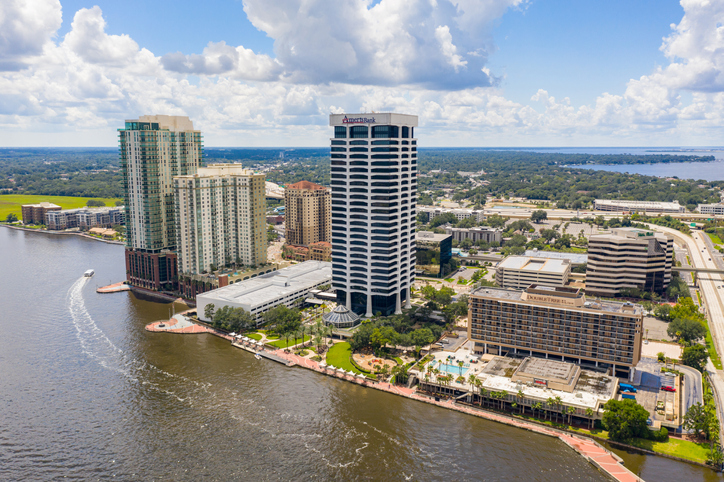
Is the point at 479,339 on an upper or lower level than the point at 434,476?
upper

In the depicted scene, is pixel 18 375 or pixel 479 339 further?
pixel 479 339

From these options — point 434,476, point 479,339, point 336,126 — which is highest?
point 336,126

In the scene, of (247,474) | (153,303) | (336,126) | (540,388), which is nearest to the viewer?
(247,474)

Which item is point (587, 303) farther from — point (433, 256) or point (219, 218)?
point (219, 218)

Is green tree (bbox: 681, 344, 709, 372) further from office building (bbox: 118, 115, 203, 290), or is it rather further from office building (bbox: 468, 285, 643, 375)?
office building (bbox: 118, 115, 203, 290)

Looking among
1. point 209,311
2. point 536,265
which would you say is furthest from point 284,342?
point 536,265

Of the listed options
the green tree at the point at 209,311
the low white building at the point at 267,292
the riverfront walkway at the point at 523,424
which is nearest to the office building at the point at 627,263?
the low white building at the point at 267,292

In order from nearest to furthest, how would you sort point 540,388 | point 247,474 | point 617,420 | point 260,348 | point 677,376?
point 247,474 → point 617,420 → point 540,388 → point 677,376 → point 260,348

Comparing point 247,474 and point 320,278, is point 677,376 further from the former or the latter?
point 320,278

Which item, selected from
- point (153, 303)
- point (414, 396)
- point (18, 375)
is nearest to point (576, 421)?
point (414, 396)

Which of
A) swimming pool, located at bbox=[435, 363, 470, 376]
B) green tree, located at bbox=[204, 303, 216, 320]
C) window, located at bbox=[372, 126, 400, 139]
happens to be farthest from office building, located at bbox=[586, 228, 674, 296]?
green tree, located at bbox=[204, 303, 216, 320]
